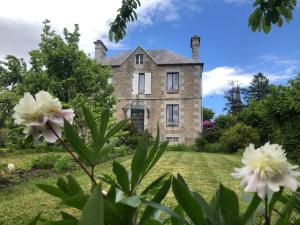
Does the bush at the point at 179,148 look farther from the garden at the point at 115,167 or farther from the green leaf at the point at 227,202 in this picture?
the green leaf at the point at 227,202

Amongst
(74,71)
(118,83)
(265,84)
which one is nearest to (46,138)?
(74,71)

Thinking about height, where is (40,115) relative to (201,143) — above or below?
above

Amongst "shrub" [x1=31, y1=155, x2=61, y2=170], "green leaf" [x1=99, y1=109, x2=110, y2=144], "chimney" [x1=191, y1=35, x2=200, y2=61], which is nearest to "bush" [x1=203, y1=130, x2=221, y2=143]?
"chimney" [x1=191, y1=35, x2=200, y2=61]

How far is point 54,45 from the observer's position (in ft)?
69.2

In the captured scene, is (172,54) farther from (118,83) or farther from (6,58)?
(6,58)

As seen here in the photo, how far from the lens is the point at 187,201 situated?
0.99 metres

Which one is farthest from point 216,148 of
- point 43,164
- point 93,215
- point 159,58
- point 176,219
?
point 93,215

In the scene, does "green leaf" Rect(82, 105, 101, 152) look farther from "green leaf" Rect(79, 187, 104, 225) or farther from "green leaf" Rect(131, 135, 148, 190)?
"green leaf" Rect(79, 187, 104, 225)

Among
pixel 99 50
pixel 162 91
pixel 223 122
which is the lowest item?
pixel 223 122

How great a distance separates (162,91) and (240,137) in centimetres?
952

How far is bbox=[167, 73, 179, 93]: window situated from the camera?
98.5 feet

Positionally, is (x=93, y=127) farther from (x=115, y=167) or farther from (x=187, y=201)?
(x=187, y=201)

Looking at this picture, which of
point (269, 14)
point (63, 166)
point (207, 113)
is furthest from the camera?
point (207, 113)

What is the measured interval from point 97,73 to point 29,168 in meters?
11.0
